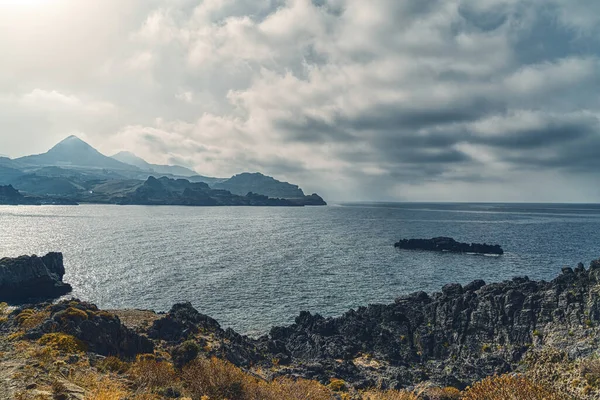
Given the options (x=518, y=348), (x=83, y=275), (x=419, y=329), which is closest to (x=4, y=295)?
(x=83, y=275)

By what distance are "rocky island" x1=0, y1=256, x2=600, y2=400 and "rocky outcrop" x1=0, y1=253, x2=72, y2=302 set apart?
40.1 meters

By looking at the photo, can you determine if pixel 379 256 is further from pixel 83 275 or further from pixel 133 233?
pixel 133 233

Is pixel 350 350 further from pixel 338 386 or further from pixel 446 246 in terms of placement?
pixel 446 246

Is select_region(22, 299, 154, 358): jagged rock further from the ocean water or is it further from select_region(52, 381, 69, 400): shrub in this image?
the ocean water

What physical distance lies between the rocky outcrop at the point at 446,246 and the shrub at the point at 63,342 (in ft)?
434

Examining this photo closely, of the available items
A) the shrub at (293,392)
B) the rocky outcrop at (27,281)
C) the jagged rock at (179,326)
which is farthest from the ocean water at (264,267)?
the shrub at (293,392)

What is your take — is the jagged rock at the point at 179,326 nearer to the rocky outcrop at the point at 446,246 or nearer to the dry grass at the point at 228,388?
the dry grass at the point at 228,388

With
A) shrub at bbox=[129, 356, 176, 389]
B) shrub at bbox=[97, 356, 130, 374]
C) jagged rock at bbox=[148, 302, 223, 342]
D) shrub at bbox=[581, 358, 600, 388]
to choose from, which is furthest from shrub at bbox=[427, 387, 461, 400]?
jagged rock at bbox=[148, 302, 223, 342]

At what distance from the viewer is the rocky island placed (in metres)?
23.4

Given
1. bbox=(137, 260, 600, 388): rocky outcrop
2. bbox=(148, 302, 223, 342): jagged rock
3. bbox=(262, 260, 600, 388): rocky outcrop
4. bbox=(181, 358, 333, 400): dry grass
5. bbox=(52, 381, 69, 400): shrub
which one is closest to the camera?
bbox=(52, 381, 69, 400): shrub

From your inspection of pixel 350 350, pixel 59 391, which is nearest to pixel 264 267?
pixel 350 350

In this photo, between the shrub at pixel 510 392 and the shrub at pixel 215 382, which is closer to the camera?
the shrub at pixel 510 392

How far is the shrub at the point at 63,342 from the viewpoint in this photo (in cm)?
2697

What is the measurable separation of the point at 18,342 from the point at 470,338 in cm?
5426
